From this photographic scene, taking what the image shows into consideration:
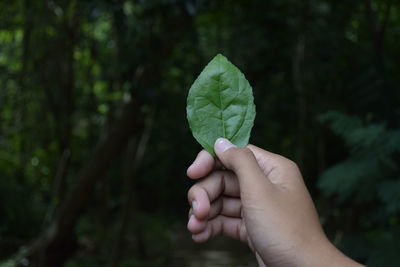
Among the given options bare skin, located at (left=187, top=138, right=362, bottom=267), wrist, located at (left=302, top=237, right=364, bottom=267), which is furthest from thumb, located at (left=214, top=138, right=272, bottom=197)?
wrist, located at (left=302, top=237, right=364, bottom=267)

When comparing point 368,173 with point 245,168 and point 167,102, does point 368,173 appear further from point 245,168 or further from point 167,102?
point 167,102

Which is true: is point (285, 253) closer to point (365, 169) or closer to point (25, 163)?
point (365, 169)

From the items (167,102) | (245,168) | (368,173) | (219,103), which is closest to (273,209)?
(245,168)

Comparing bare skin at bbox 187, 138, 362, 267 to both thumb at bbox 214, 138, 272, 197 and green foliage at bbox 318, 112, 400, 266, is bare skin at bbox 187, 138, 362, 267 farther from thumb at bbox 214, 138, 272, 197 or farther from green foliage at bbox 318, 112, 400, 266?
green foliage at bbox 318, 112, 400, 266

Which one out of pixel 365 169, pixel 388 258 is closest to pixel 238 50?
pixel 365 169

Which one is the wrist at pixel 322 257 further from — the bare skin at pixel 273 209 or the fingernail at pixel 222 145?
the fingernail at pixel 222 145

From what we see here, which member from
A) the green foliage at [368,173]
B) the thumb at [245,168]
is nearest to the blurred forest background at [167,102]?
the green foliage at [368,173]
